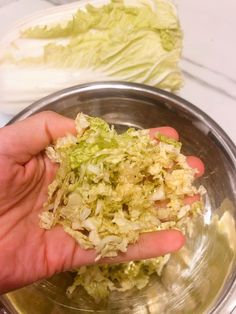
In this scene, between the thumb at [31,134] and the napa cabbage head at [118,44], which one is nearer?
the thumb at [31,134]

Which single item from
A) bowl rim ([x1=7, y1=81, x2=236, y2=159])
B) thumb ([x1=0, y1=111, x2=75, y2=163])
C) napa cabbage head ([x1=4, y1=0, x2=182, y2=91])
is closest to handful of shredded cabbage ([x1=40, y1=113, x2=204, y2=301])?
thumb ([x1=0, y1=111, x2=75, y2=163])

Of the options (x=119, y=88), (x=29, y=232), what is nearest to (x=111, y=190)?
(x=29, y=232)

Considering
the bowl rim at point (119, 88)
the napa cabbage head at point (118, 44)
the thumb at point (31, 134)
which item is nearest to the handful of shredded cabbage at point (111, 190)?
the thumb at point (31, 134)

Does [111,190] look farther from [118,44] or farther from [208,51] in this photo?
[208,51]

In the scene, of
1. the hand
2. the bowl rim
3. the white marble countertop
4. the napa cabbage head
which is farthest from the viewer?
the white marble countertop

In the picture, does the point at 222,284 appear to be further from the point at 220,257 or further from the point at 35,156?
the point at 35,156

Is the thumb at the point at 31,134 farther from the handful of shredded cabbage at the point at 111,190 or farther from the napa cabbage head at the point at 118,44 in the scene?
the napa cabbage head at the point at 118,44

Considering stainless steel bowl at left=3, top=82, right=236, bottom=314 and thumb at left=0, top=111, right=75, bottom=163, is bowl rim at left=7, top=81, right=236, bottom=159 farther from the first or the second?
thumb at left=0, top=111, right=75, bottom=163

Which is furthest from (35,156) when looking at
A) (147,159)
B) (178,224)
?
(178,224)
